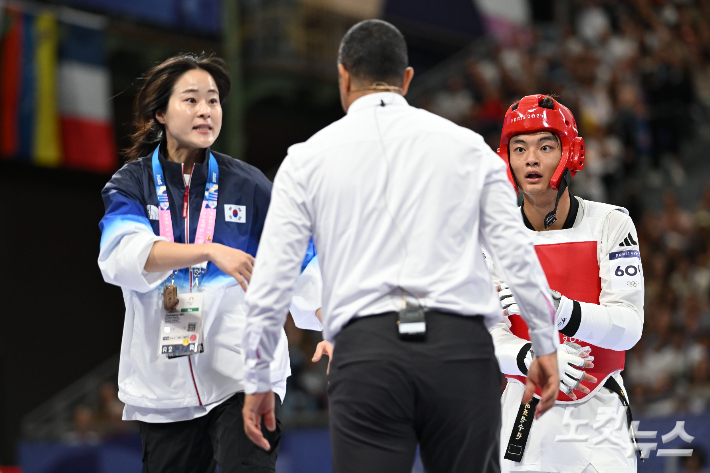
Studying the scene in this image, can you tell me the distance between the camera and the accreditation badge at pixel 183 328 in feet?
10.3

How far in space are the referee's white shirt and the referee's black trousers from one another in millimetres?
87

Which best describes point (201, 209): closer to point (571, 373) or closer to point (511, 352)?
point (511, 352)

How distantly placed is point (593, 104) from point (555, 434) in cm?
951

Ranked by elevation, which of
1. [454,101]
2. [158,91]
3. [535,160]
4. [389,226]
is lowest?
[389,226]

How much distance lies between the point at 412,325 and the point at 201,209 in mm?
1319

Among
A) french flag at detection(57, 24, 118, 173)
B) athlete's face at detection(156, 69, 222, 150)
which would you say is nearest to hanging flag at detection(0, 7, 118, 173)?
french flag at detection(57, 24, 118, 173)

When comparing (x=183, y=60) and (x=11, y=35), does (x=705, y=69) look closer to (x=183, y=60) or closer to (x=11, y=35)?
(x=11, y=35)

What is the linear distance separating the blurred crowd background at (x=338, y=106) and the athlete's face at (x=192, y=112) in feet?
15.7

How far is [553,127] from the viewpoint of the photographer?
362 cm

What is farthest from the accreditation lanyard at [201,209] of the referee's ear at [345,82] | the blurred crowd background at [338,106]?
the blurred crowd background at [338,106]

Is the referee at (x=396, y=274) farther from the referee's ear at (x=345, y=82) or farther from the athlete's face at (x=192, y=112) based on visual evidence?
the athlete's face at (x=192, y=112)

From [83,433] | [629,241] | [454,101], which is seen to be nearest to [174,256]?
[629,241]

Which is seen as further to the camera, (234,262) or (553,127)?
(553,127)

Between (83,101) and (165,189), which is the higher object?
(83,101)
